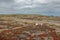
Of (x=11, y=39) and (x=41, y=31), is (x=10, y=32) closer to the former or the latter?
(x=11, y=39)

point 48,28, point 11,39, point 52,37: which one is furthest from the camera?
point 48,28

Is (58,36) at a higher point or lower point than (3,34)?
lower

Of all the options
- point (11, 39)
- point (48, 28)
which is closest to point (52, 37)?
point (48, 28)

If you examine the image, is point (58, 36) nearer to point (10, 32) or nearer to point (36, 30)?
point (36, 30)

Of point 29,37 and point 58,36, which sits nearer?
point 29,37

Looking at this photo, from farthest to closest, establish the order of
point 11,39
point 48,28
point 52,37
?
point 48,28, point 52,37, point 11,39

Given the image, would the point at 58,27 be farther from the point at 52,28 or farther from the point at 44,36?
the point at 44,36

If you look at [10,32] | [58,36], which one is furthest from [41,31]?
[10,32]

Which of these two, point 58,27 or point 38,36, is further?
point 58,27

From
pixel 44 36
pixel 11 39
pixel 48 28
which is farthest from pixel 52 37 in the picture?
pixel 11 39
